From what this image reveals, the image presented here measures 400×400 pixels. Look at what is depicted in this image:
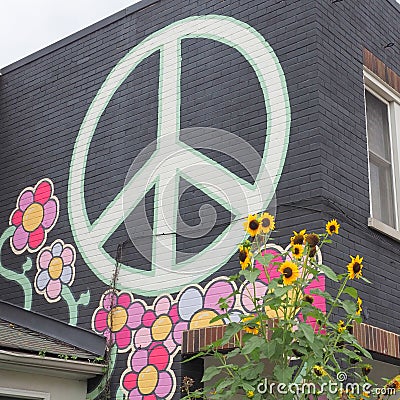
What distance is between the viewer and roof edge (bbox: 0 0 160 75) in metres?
9.84

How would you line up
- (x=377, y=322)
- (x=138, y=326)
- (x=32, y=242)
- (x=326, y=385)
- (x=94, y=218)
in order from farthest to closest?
1. (x=32, y=242)
2. (x=94, y=218)
3. (x=138, y=326)
4. (x=377, y=322)
5. (x=326, y=385)

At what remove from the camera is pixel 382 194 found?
9.01 meters

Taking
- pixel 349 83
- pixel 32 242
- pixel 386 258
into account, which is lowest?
Answer: pixel 386 258

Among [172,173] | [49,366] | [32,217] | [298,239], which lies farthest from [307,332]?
[32,217]

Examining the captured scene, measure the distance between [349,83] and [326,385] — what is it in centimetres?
408

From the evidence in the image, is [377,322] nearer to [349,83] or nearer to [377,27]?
[349,83]

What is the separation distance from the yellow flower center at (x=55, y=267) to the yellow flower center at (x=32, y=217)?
62 cm

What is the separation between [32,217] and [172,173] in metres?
2.25

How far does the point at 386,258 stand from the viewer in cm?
840

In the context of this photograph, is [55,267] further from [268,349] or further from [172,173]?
[268,349]

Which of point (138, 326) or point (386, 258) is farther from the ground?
point (386, 258)

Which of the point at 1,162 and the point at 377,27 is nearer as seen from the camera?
the point at 377,27

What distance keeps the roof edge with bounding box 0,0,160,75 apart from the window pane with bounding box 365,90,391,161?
2843mm

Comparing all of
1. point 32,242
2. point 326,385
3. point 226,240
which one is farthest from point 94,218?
point 326,385
